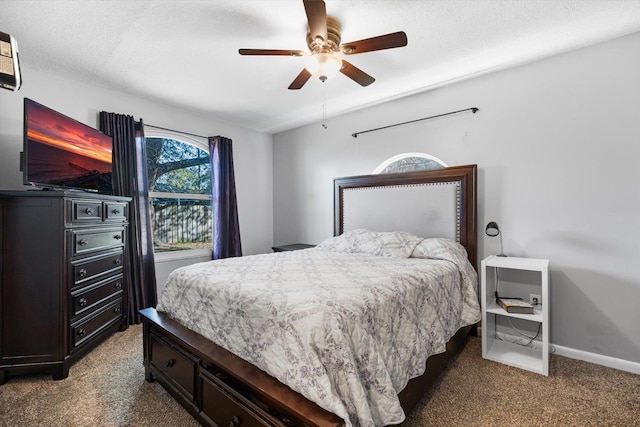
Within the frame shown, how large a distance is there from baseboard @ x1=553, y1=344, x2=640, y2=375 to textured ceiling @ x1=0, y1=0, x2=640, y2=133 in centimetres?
248

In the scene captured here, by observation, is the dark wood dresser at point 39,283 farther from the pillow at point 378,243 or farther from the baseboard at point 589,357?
the baseboard at point 589,357

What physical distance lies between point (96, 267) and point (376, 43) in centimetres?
285

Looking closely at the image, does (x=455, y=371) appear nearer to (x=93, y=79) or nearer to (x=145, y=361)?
(x=145, y=361)

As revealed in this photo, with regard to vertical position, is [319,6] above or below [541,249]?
above

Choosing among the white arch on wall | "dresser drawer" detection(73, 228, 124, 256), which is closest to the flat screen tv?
"dresser drawer" detection(73, 228, 124, 256)

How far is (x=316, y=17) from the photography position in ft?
5.55

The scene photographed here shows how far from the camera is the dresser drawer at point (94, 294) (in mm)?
2306

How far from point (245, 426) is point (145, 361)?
46.3 inches

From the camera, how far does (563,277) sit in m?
2.50

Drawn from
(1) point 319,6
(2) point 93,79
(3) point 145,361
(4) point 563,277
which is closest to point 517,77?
(4) point 563,277

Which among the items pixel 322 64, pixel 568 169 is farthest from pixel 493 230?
pixel 322 64

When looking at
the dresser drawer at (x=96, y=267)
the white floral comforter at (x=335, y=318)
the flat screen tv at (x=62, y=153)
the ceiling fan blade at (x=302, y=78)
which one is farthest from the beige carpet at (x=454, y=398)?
the ceiling fan blade at (x=302, y=78)

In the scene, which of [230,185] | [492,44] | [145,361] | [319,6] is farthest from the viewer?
[230,185]

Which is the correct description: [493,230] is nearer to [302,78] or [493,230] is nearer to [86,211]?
[302,78]
